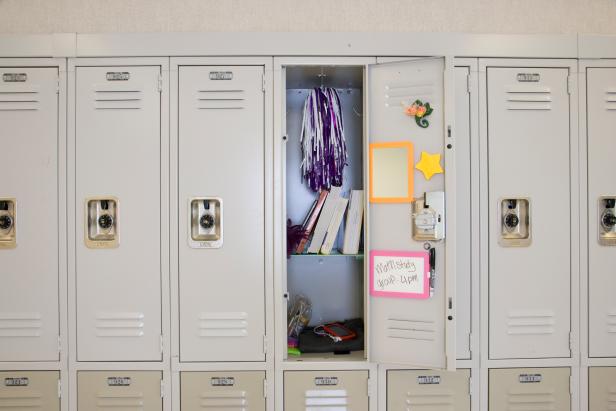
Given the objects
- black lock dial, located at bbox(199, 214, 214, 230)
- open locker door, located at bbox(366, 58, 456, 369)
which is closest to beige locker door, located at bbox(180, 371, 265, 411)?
open locker door, located at bbox(366, 58, 456, 369)

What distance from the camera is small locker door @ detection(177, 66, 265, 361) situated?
2.07m

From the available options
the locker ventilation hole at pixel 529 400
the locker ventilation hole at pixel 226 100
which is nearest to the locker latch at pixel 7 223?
the locker ventilation hole at pixel 226 100

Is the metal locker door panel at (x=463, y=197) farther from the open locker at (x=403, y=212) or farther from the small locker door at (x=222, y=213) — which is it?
the small locker door at (x=222, y=213)

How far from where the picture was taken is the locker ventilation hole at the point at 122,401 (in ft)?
6.80

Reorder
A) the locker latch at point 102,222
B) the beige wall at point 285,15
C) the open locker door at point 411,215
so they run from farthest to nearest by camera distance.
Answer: the beige wall at point 285,15
the locker latch at point 102,222
the open locker door at point 411,215

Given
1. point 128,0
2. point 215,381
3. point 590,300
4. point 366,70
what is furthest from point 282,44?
point 590,300

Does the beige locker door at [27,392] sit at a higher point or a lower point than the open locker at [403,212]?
lower

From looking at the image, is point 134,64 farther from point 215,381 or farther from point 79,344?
point 215,381

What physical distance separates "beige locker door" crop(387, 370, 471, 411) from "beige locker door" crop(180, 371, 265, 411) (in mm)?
652

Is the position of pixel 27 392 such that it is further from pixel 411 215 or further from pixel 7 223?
pixel 411 215

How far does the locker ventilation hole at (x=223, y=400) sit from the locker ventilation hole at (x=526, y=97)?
1.97 m

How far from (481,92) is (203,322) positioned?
1796 mm

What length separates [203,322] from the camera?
2068mm

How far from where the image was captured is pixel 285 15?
224 centimetres
